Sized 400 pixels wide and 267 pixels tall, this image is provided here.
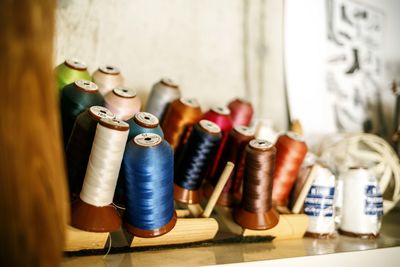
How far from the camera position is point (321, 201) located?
1.15 meters

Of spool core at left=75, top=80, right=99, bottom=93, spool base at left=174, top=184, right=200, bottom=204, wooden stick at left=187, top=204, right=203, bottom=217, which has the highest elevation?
spool core at left=75, top=80, right=99, bottom=93

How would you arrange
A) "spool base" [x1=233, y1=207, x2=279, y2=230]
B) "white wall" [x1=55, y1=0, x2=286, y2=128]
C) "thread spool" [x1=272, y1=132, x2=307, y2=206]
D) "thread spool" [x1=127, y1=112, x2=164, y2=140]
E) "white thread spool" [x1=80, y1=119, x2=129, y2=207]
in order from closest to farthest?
1. "white thread spool" [x1=80, y1=119, x2=129, y2=207]
2. "thread spool" [x1=127, y1=112, x2=164, y2=140]
3. "spool base" [x1=233, y1=207, x2=279, y2=230]
4. "thread spool" [x1=272, y1=132, x2=307, y2=206]
5. "white wall" [x1=55, y1=0, x2=286, y2=128]

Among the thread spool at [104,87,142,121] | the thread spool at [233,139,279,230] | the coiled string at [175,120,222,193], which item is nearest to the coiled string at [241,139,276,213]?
the thread spool at [233,139,279,230]

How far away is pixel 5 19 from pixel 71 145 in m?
0.44

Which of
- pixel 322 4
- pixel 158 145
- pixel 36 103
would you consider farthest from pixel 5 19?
pixel 322 4

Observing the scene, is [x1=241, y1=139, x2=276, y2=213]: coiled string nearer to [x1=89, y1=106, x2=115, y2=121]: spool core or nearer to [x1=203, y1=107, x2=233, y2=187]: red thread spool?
[x1=203, y1=107, x2=233, y2=187]: red thread spool

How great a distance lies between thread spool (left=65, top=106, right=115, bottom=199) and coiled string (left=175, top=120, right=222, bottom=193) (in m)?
0.24

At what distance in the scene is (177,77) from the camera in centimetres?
142

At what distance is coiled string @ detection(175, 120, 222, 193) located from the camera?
99cm

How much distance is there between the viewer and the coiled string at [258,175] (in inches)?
38.5

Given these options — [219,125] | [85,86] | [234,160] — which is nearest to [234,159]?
[234,160]

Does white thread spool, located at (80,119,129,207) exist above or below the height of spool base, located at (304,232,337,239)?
above

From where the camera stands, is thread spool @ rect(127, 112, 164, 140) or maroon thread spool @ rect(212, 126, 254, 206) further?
maroon thread spool @ rect(212, 126, 254, 206)

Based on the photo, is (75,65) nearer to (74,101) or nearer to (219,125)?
(74,101)
